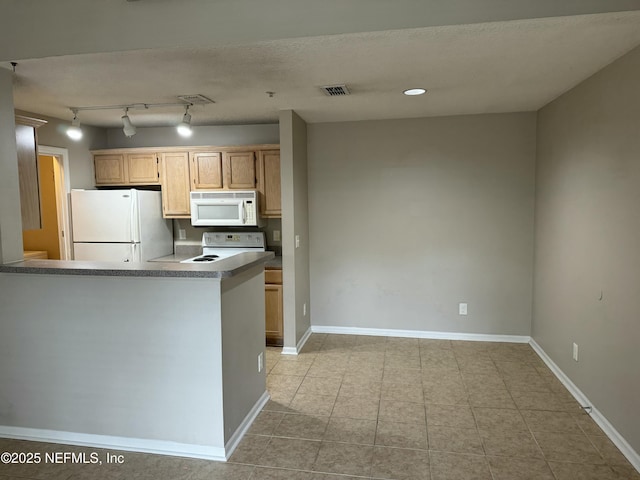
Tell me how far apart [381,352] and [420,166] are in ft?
6.50

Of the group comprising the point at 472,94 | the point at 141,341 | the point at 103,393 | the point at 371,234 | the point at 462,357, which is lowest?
the point at 462,357

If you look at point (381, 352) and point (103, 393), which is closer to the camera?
point (103, 393)

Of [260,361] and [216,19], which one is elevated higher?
[216,19]

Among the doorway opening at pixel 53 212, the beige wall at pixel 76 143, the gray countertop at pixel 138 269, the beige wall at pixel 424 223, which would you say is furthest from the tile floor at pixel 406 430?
the beige wall at pixel 76 143

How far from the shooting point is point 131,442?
2596 millimetres

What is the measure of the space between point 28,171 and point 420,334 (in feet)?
12.7

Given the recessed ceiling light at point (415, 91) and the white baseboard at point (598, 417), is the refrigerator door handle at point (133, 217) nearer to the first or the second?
the recessed ceiling light at point (415, 91)

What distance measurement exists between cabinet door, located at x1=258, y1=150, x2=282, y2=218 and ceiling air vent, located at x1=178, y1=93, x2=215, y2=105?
94 centimetres

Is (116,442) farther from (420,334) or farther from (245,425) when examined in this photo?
(420,334)

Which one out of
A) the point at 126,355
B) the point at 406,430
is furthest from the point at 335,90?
the point at 406,430

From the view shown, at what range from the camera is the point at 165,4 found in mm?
2338

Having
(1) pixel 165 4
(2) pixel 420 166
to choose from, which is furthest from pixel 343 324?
(1) pixel 165 4

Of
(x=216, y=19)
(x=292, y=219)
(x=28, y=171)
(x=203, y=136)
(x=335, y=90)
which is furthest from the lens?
(x=203, y=136)

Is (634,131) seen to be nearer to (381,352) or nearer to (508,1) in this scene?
(508,1)
